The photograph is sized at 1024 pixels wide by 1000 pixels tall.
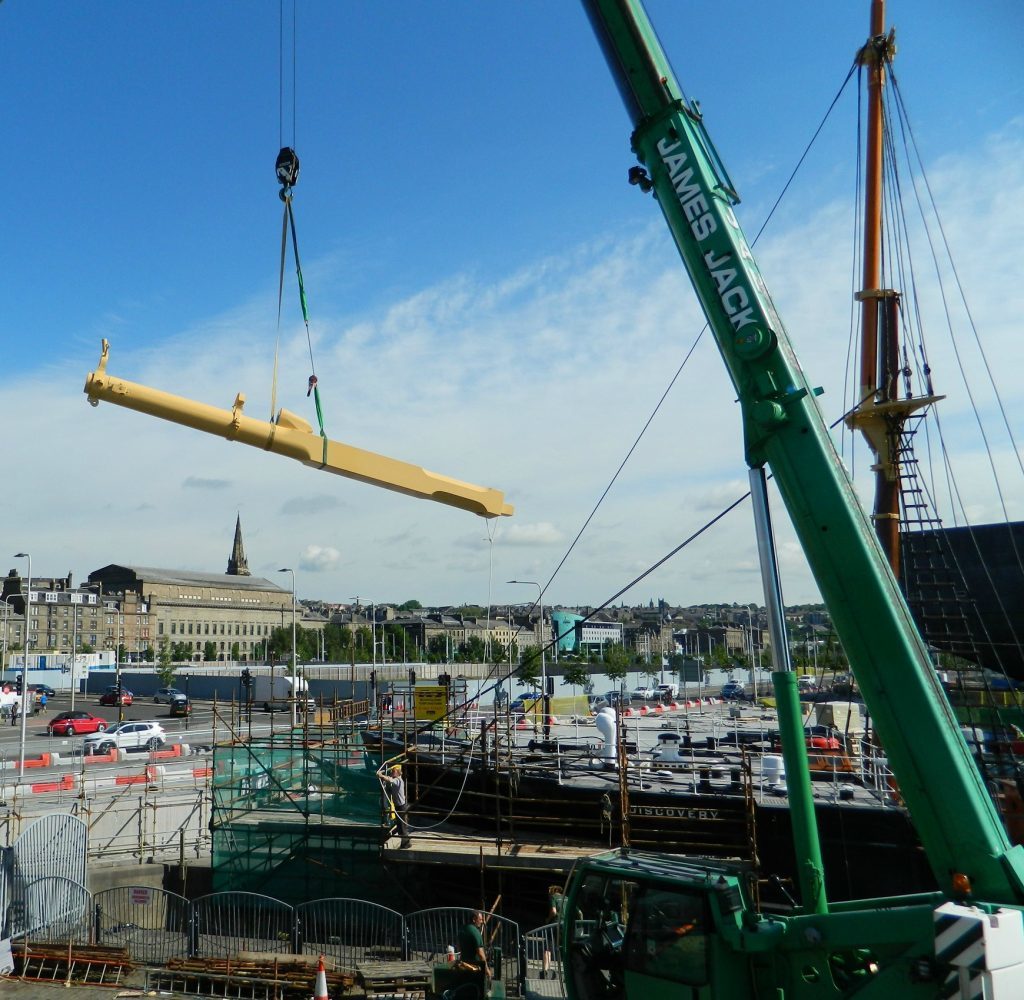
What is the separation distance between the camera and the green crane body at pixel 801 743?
19.6 feet

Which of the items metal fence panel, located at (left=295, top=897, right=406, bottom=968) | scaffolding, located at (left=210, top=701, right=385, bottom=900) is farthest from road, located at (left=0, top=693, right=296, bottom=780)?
metal fence panel, located at (left=295, top=897, right=406, bottom=968)

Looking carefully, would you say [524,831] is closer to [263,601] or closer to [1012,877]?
[1012,877]

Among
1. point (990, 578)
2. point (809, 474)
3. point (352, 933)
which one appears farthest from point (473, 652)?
point (809, 474)

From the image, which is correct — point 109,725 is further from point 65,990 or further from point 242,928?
point 65,990

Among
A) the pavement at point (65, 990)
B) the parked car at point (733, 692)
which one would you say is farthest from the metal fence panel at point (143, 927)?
the parked car at point (733, 692)

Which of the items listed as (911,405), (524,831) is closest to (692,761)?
(524,831)

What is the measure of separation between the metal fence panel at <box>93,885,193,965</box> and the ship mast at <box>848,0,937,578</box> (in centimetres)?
1628

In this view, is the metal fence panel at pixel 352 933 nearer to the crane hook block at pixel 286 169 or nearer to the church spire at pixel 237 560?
the crane hook block at pixel 286 169

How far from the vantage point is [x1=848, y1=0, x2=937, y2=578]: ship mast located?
20.3m

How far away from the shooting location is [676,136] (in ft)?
25.2

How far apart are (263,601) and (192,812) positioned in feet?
474

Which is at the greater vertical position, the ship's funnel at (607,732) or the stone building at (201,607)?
the stone building at (201,607)

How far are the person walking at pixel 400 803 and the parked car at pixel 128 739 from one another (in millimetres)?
24867

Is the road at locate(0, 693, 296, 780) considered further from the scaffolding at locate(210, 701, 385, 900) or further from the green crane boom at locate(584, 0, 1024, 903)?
the green crane boom at locate(584, 0, 1024, 903)
